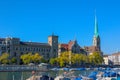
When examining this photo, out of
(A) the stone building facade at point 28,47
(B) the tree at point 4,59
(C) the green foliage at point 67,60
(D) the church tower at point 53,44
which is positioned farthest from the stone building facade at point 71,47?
(B) the tree at point 4,59

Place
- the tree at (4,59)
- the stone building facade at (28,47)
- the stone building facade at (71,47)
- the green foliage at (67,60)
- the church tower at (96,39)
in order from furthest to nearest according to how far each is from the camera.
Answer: the church tower at (96,39)
the stone building facade at (71,47)
the stone building facade at (28,47)
the green foliage at (67,60)
the tree at (4,59)

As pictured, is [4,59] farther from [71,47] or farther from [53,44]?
[71,47]

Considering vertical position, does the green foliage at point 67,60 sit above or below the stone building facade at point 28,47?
below

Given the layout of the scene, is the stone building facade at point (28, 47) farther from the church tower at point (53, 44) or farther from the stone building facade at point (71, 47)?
the stone building facade at point (71, 47)

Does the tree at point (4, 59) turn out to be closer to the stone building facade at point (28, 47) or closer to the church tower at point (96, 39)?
the stone building facade at point (28, 47)

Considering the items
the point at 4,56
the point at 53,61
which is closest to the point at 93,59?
the point at 53,61

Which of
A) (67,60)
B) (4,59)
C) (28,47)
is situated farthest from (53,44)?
(4,59)

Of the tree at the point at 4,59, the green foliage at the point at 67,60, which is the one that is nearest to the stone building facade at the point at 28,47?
the tree at the point at 4,59

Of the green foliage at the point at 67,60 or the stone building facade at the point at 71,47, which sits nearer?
the green foliage at the point at 67,60

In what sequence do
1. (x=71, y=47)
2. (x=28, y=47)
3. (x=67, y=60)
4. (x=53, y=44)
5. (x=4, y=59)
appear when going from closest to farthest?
(x=4, y=59) < (x=67, y=60) < (x=28, y=47) < (x=53, y=44) < (x=71, y=47)

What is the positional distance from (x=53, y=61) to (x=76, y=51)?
3348cm

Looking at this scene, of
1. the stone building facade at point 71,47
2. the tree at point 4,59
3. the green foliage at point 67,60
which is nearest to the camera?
the tree at point 4,59

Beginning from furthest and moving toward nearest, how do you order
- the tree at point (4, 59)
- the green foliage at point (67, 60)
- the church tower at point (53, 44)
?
the church tower at point (53, 44), the green foliage at point (67, 60), the tree at point (4, 59)

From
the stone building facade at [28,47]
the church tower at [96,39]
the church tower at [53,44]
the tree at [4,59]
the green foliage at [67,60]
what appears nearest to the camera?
the tree at [4,59]
